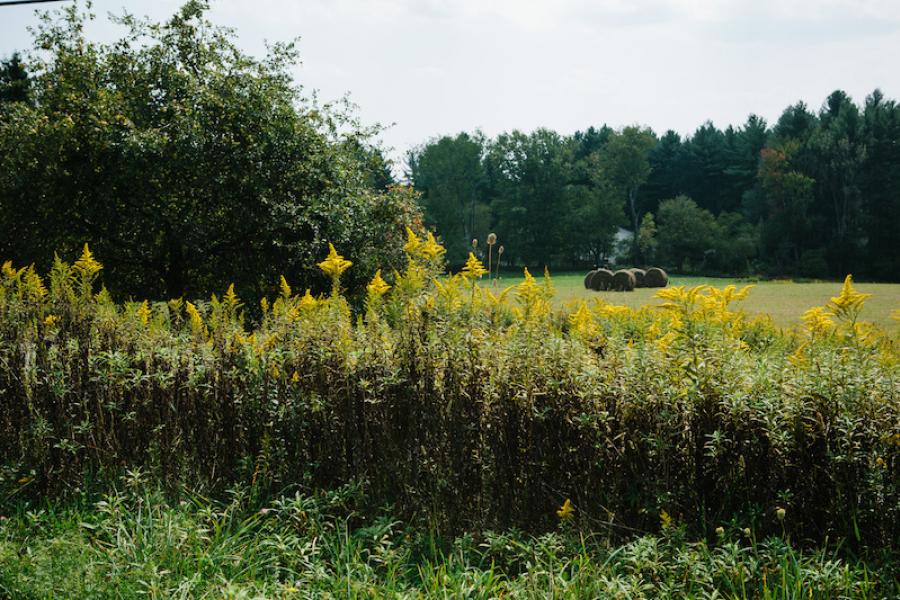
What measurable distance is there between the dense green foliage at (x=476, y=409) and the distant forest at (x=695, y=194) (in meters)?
28.9

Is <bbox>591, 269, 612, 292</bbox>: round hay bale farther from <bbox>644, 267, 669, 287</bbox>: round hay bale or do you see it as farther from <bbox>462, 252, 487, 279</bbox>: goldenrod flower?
<bbox>462, 252, 487, 279</bbox>: goldenrod flower

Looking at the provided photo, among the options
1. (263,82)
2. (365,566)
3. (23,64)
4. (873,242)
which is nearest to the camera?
(365,566)

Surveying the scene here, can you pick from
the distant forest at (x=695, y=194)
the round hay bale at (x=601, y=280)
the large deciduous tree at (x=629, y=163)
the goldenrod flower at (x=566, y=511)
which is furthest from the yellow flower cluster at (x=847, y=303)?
the large deciduous tree at (x=629, y=163)

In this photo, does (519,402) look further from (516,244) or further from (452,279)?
(516,244)

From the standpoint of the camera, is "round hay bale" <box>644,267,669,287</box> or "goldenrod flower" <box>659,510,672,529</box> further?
"round hay bale" <box>644,267,669,287</box>

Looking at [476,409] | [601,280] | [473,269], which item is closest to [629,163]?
[601,280]

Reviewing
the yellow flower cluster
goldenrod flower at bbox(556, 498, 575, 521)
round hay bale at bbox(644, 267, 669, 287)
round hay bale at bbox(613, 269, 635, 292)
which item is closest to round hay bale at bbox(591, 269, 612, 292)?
round hay bale at bbox(613, 269, 635, 292)

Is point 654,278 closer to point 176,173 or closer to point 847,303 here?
point 176,173

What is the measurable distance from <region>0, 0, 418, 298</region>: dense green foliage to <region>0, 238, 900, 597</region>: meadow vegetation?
6009 mm

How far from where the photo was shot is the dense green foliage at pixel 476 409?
9.33 ft

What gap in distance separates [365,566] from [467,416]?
2.66ft

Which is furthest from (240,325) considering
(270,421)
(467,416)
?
(467,416)

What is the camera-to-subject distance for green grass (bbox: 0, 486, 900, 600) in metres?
2.64

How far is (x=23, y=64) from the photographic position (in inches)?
448
